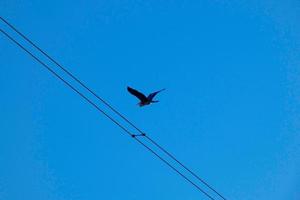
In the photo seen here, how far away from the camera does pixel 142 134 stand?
1504cm

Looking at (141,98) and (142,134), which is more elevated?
(141,98)

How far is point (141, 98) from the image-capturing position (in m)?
22.7

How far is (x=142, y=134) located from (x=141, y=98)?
779cm

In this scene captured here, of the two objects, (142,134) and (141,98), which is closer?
(142,134)
